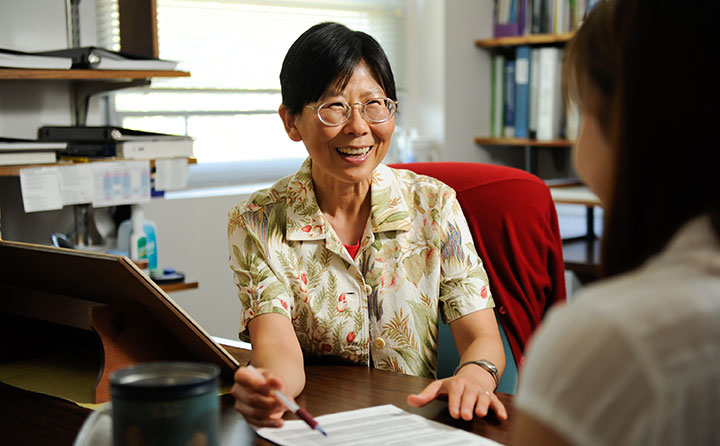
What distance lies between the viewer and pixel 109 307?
111 centimetres

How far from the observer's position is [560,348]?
0.50 meters

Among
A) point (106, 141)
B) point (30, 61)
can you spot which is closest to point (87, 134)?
point (106, 141)

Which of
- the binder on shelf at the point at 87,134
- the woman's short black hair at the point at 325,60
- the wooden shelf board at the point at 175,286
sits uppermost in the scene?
the woman's short black hair at the point at 325,60

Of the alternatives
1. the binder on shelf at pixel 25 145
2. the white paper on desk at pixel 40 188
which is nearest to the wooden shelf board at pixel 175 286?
the white paper on desk at pixel 40 188

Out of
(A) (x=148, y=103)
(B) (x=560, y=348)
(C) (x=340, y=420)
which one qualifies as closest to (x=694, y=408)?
(B) (x=560, y=348)

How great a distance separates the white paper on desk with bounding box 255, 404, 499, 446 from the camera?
0.93 metres

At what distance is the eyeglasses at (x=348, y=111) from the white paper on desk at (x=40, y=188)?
1039 mm

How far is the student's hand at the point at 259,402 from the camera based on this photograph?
99 centimetres

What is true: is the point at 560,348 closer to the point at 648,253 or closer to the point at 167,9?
the point at 648,253

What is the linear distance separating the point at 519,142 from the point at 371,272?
205cm

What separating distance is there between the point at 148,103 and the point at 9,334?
5.48 feet

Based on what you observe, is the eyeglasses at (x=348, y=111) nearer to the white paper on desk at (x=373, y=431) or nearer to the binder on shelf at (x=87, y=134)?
the white paper on desk at (x=373, y=431)

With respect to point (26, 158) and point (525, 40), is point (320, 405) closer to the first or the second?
point (26, 158)

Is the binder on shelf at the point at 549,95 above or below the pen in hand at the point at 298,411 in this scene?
above
